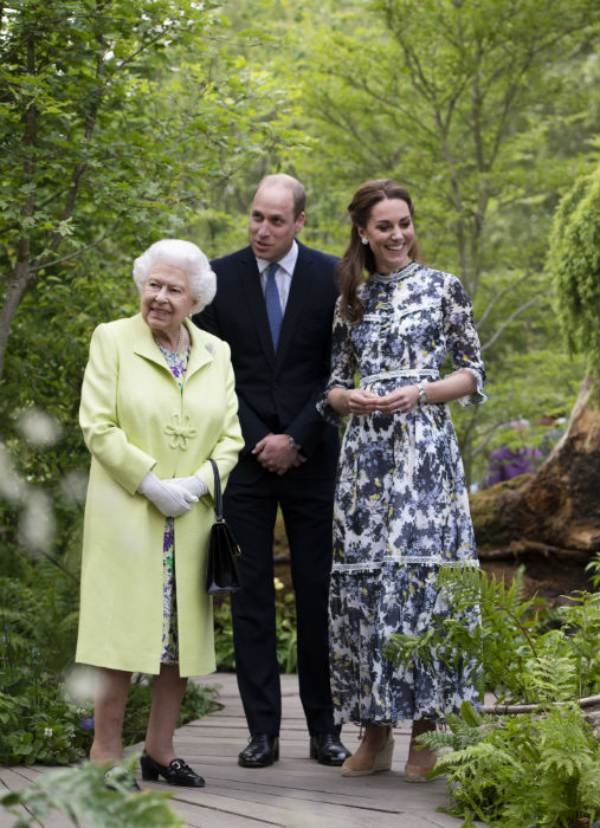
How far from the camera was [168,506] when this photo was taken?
387cm

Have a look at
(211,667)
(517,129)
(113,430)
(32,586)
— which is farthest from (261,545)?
(517,129)

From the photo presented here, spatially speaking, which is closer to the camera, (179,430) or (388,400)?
(179,430)

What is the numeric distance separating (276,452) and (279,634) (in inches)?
154

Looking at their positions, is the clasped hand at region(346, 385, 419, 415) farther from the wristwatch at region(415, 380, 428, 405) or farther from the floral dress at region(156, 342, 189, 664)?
the floral dress at region(156, 342, 189, 664)

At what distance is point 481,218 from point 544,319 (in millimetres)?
1367

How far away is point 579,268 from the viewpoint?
6707mm

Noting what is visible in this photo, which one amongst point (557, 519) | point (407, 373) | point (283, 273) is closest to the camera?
point (407, 373)

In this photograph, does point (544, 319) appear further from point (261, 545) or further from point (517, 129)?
point (261, 545)

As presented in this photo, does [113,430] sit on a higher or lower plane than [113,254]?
lower

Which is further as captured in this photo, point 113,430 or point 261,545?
point 261,545

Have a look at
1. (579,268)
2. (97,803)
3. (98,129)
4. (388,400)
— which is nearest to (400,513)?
(388,400)

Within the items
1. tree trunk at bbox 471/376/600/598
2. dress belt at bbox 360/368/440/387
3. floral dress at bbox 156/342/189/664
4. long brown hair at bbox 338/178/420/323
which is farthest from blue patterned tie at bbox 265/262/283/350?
tree trunk at bbox 471/376/600/598

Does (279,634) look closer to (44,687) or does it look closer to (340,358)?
(44,687)

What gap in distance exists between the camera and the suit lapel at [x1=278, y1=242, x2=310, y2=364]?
15.6ft
